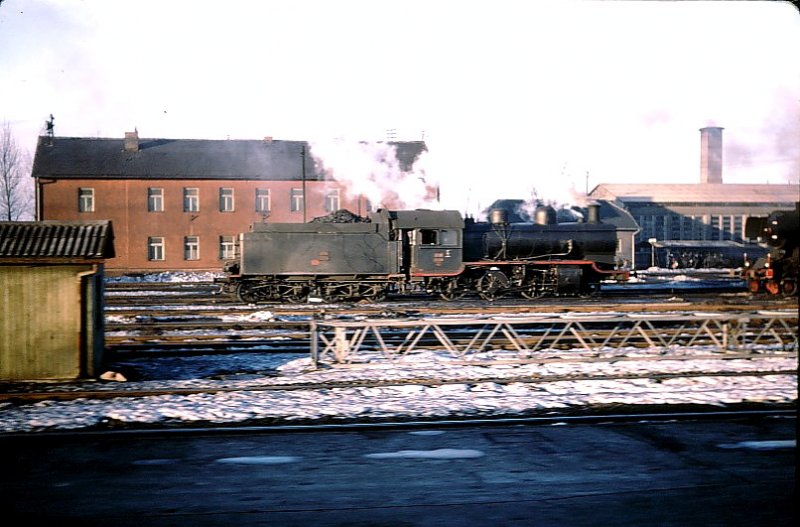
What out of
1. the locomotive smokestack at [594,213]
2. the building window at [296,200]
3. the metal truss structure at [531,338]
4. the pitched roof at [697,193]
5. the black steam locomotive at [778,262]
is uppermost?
the pitched roof at [697,193]

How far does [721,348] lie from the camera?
13703mm

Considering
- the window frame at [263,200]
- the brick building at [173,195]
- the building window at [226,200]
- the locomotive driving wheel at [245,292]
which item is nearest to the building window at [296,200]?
the brick building at [173,195]

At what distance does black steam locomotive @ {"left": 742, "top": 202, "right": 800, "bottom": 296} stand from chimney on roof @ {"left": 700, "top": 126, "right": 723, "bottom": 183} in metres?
32.7

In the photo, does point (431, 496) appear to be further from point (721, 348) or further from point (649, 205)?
point (649, 205)

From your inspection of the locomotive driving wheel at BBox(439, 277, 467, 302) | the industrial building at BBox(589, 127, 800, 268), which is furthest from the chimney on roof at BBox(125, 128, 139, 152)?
the industrial building at BBox(589, 127, 800, 268)

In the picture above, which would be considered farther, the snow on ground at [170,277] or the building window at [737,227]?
the building window at [737,227]

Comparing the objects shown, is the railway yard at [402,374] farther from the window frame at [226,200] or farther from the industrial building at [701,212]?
the industrial building at [701,212]

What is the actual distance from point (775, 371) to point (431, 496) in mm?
8472

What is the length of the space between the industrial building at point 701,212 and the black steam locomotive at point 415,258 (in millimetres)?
25647

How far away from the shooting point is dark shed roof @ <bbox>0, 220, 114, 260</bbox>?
38.2 ft

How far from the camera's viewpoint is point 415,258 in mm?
24094

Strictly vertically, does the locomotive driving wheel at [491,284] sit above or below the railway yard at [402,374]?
above

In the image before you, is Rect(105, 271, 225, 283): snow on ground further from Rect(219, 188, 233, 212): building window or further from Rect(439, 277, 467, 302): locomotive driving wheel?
Rect(439, 277, 467, 302): locomotive driving wheel

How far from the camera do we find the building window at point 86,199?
148 ft
